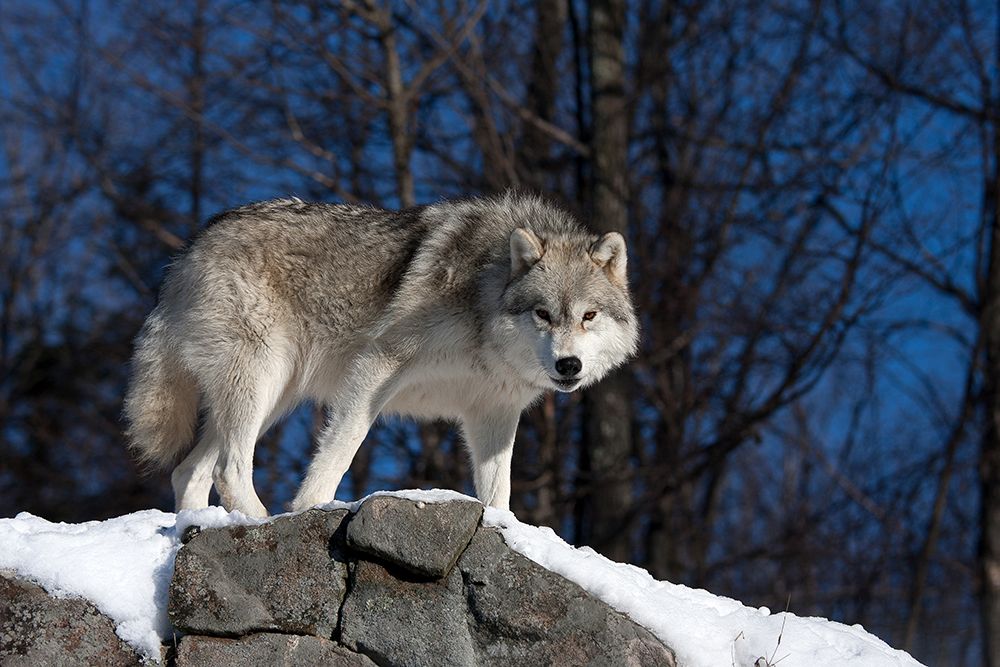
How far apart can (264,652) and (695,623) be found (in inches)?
86.7

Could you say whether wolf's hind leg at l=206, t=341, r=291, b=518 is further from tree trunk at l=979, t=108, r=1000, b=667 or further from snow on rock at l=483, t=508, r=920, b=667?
tree trunk at l=979, t=108, r=1000, b=667

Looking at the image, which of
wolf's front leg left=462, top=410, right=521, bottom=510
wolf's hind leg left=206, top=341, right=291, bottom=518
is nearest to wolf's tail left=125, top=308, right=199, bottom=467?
wolf's hind leg left=206, top=341, right=291, bottom=518

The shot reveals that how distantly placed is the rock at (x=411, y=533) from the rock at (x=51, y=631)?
1294mm


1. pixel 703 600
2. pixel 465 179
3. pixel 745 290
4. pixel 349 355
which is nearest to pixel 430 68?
pixel 465 179

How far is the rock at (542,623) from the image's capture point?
5633mm

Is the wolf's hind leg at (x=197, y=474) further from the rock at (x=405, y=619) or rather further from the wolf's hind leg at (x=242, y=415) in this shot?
the rock at (x=405, y=619)

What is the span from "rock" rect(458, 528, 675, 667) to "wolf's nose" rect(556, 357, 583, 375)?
128cm

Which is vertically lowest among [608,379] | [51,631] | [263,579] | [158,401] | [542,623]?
[51,631]

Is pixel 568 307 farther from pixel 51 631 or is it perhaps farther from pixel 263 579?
pixel 51 631

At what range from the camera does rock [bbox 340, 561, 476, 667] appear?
5.66 meters

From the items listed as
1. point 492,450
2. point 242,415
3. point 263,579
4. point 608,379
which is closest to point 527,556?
point 263,579

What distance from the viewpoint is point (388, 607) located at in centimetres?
572

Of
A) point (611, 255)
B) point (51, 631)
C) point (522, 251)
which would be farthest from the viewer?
point (611, 255)

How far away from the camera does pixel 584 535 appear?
52.4 feet
